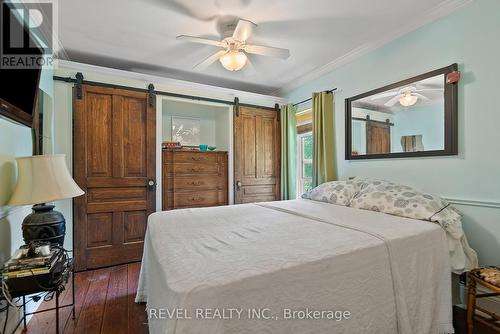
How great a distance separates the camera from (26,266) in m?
1.34

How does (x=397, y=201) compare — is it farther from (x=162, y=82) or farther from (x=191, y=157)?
(x=162, y=82)

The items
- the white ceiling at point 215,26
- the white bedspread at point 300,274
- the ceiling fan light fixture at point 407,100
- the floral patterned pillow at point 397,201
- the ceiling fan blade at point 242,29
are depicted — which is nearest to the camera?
the white bedspread at point 300,274

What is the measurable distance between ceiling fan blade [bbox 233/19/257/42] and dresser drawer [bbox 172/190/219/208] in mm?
2117

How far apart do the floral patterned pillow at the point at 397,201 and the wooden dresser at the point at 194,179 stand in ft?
6.46

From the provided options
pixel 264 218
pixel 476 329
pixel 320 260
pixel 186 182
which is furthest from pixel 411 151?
pixel 186 182

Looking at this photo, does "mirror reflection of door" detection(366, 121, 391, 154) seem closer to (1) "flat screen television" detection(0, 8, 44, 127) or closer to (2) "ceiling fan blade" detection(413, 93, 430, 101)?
(2) "ceiling fan blade" detection(413, 93, 430, 101)

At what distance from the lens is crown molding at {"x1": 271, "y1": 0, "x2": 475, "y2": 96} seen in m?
2.01

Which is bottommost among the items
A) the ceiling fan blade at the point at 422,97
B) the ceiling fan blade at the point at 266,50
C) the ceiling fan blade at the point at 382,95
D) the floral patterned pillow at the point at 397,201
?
the floral patterned pillow at the point at 397,201

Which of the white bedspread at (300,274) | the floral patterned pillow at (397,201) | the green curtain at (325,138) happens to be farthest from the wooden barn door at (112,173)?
the floral patterned pillow at (397,201)

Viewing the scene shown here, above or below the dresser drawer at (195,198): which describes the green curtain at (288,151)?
above

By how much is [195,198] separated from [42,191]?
6.39ft

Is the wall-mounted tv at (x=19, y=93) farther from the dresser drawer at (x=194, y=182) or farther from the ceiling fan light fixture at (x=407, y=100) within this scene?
the ceiling fan light fixture at (x=407, y=100)

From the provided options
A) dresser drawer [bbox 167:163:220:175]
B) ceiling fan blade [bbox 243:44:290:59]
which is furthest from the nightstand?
ceiling fan blade [bbox 243:44:290:59]

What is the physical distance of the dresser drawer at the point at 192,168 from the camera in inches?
127
